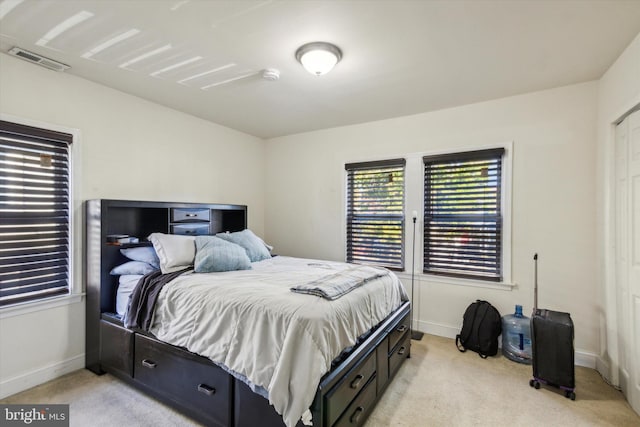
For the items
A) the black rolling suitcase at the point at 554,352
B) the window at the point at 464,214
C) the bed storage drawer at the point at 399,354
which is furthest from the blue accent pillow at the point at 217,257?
the black rolling suitcase at the point at 554,352

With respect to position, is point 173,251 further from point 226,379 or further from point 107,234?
point 226,379

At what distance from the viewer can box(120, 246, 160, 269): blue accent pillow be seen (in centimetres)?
264

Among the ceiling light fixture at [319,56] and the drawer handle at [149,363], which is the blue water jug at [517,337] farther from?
the drawer handle at [149,363]

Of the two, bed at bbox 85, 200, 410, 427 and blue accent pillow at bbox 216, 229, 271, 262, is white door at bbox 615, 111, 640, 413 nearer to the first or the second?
bed at bbox 85, 200, 410, 427

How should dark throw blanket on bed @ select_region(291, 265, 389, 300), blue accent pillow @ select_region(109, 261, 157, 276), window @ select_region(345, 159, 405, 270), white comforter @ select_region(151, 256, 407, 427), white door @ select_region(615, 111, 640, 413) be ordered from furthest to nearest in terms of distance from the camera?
window @ select_region(345, 159, 405, 270)
blue accent pillow @ select_region(109, 261, 157, 276)
white door @ select_region(615, 111, 640, 413)
dark throw blanket on bed @ select_region(291, 265, 389, 300)
white comforter @ select_region(151, 256, 407, 427)

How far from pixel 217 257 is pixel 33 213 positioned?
1.50 metres

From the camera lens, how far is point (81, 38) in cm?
211

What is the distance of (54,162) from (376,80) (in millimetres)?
2911

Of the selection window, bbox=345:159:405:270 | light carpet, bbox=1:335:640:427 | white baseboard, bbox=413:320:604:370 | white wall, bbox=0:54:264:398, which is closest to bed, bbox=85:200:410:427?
light carpet, bbox=1:335:640:427

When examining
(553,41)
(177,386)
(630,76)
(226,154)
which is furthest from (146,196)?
(630,76)

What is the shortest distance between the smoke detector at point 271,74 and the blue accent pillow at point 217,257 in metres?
1.57

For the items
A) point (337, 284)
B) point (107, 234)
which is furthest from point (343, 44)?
point (107, 234)

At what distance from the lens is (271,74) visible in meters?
2.59

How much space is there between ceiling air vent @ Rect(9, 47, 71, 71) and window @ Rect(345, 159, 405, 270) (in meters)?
3.04
